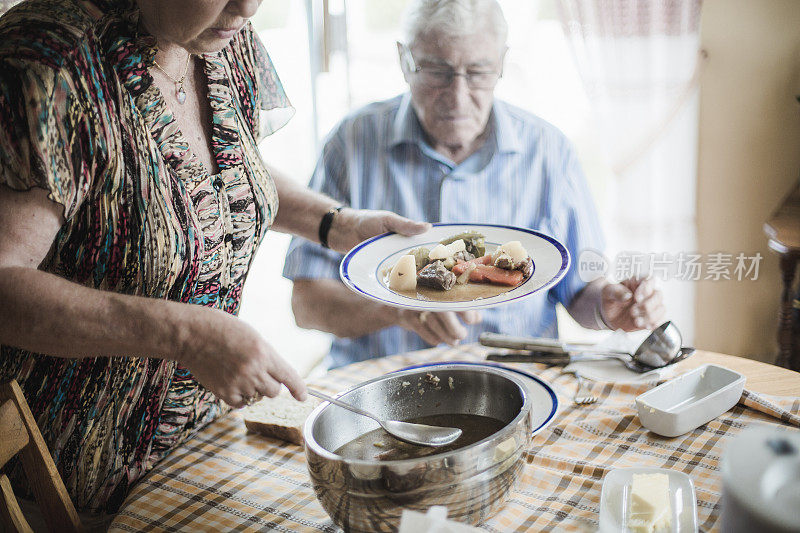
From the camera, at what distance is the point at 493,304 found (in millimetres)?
1245

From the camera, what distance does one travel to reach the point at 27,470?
3.91ft

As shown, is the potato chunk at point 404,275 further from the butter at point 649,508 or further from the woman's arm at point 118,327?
the butter at point 649,508

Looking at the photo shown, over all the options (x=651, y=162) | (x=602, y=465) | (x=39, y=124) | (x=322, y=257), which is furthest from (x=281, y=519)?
(x=651, y=162)

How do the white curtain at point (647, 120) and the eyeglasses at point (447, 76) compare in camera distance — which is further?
the white curtain at point (647, 120)

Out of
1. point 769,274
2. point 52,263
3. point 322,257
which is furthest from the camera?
point 769,274

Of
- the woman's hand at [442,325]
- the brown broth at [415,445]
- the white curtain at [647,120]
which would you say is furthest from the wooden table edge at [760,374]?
the white curtain at [647,120]

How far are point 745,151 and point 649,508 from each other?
2.77 meters

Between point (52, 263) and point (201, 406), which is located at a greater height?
point (52, 263)

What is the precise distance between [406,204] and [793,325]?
1.73m

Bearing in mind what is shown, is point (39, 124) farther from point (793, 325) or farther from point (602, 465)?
point (793, 325)

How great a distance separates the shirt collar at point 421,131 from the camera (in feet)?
7.07

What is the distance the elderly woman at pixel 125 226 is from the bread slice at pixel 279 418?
105mm

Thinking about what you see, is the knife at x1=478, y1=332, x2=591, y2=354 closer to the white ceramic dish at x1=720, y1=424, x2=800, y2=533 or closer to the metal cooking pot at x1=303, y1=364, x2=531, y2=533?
the metal cooking pot at x1=303, y1=364, x2=531, y2=533

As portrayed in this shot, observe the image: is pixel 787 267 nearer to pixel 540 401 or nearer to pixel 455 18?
pixel 455 18
